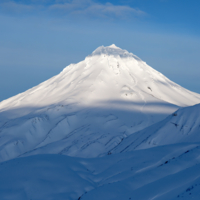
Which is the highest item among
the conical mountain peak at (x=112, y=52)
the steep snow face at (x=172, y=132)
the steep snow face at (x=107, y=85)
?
the conical mountain peak at (x=112, y=52)

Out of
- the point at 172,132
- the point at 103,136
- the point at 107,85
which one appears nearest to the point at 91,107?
the point at 107,85

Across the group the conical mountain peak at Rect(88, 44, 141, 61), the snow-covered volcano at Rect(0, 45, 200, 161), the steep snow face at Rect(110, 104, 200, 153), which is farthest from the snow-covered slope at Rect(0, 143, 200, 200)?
the conical mountain peak at Rect(88, 44, 141, 61)

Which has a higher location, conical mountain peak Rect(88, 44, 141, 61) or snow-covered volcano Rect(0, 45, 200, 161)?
conical mountain peak Rect(88, 44, 141, 61)

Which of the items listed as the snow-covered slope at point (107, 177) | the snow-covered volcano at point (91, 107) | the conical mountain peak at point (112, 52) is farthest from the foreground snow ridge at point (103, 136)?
the conical mountain peak at point (112, 52)

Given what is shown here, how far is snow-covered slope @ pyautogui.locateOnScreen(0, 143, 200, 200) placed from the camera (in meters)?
19.6

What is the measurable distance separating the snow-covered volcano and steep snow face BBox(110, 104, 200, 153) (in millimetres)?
13640

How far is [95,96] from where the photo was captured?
88.6m

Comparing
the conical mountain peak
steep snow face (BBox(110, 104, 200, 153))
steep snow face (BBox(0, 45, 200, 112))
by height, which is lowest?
steep snow face (BBox(110, 104, 200, 153))

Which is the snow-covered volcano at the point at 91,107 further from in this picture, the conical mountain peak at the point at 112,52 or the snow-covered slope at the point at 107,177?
the snow-covered slope at the point at 107,177

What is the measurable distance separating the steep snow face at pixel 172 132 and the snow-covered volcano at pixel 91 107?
13640mm

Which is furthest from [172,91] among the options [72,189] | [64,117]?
[72,189]

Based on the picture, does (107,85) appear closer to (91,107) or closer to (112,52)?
(91,107)

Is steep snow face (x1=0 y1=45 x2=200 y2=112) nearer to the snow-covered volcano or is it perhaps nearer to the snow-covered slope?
the snow-covered volcano

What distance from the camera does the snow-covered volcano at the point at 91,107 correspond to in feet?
218
